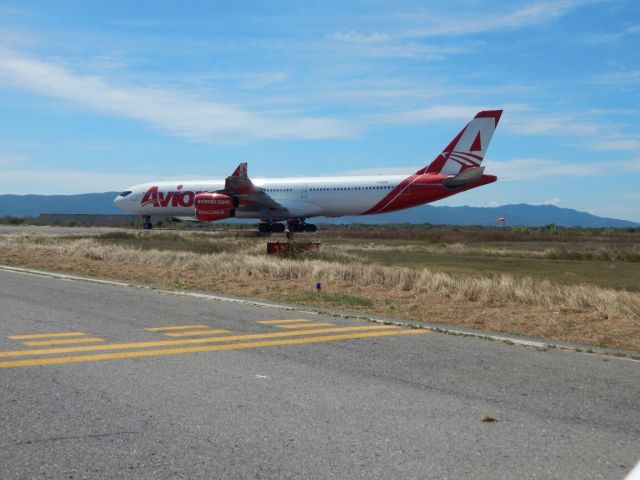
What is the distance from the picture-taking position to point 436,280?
1855 cm

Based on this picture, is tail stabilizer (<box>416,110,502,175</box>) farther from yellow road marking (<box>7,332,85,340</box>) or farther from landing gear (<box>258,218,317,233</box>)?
yellow road marking (<box>7,332,85,340</box>)

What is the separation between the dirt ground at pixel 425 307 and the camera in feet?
41.1

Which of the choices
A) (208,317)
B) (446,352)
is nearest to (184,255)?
(208,317)

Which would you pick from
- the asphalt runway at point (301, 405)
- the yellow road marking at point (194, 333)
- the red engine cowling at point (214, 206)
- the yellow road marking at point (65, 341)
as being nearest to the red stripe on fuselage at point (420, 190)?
the red engine cowling at point (214, 206)

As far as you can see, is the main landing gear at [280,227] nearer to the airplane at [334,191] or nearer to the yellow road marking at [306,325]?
the airplane at [334,191]

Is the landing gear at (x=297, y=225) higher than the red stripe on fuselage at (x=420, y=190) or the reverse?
the reverse

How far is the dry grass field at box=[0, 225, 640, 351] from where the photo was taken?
1384cm

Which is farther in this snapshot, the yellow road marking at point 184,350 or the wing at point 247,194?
the wing at point 247,194

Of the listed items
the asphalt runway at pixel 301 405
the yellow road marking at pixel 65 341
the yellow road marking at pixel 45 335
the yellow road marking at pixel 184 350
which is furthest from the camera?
the yellow road marking at pixel 45 335

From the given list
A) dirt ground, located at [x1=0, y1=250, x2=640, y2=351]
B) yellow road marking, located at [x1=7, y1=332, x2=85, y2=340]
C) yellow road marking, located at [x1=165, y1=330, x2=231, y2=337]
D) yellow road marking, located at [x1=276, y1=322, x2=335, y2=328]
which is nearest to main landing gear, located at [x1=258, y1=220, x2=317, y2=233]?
dirt ground, located at [x1=0, y1=250, x2=640, y2=351]

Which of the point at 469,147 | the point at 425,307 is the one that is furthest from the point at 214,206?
the point at 425,307

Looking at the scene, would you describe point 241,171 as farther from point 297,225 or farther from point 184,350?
point 184,350

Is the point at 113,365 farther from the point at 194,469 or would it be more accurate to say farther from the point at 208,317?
the point at 208,317

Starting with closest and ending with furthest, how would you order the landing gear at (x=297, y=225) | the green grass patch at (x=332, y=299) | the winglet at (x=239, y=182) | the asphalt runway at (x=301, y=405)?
the asphalt runway at (x=301, y=405), the green grass patch at (x=332, y=299), the winglet at (x=239, y=182), the landing gear at (x=297, y=225)
